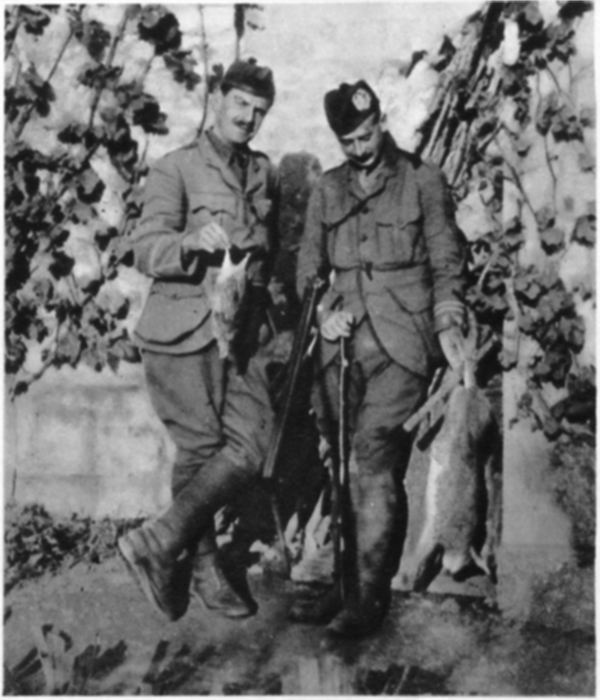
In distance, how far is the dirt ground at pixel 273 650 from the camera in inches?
199

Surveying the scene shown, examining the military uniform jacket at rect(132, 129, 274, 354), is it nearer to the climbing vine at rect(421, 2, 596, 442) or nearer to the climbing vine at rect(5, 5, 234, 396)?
the climbing vine at rect(5, 5, 234, 396)

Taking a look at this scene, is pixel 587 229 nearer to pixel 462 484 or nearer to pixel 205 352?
pixel 462 484

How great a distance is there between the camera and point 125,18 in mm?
5281

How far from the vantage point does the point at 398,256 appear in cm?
513

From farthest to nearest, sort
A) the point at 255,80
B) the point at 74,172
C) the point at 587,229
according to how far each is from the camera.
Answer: the point at 74,172 → the point at 255,80 → the point at 587,229

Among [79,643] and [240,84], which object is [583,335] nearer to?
[240,84]

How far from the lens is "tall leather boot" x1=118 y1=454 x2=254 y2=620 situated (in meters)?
5.16

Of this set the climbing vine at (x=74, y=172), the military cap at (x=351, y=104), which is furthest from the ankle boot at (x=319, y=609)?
the military cap at (x=351, y=104)

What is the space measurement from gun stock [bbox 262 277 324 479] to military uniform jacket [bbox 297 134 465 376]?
5 cm

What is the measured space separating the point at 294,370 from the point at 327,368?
136 millimetres

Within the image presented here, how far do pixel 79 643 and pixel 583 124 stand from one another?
291 cm

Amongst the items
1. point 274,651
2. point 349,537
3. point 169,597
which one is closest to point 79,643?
point 169,597

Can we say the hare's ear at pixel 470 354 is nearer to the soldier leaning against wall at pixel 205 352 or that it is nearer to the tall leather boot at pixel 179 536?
the soldier leaning against wall at pixel 205 352

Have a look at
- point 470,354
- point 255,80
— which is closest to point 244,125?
point 255,80
